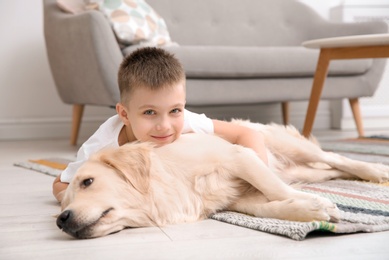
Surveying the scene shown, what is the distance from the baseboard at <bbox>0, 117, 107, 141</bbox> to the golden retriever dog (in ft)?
9.70

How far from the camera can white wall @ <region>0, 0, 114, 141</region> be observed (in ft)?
14.1

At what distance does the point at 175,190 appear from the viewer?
1.50 m

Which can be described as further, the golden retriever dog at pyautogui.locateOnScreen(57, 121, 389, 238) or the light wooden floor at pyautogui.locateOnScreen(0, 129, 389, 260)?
the golden retriever dog at pyautogui.locateOnScreen(57, 121, 389, 238)

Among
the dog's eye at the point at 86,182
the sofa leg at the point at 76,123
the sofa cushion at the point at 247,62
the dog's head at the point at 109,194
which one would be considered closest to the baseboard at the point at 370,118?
the sofa cushion at the point at 247,62

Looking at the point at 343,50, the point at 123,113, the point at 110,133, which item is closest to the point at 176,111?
the point at 123,113

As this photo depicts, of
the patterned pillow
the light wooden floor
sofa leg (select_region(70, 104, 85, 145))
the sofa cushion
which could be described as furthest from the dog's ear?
sofa leg (select_region(70, 104, 85, 145))

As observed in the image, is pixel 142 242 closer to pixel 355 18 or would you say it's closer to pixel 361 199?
pixel 361 199

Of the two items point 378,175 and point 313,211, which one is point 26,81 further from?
point 313,211

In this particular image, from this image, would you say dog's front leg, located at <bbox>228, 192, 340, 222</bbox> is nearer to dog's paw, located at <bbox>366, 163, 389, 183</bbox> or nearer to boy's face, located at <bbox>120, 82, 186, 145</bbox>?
boy's face, located at <bbox>120, 82, 186, 145</bbox>

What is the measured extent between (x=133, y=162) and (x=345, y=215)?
0.56 m

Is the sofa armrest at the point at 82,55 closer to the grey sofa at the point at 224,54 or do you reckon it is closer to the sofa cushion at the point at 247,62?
the grey sofa at the point at 224,54

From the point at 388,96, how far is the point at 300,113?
77cm

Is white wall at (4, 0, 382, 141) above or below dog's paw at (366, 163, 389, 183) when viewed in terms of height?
below

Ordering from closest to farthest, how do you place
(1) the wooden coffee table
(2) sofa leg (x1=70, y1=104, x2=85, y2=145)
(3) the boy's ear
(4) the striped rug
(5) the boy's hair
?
(4) the striped rug, (5) the boy's hair, (3) the boy's ear, (1) the wooden coffee table, (2) sofa leg (x1=70, y1=104, x2=85, y2=145)
